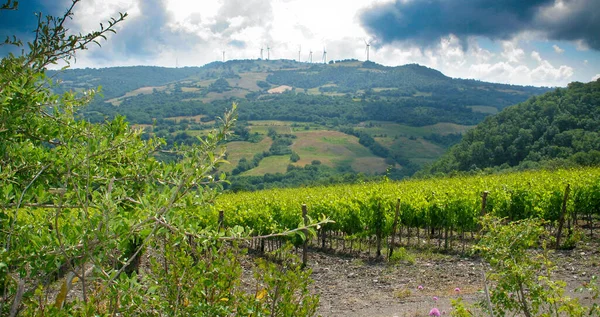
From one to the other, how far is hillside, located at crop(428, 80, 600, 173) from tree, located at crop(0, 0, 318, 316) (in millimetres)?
53837

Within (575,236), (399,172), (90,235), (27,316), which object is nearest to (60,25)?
(90,235)

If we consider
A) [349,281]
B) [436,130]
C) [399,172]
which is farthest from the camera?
[436,130]

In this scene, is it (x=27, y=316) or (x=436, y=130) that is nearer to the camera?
(x=27, y=316)

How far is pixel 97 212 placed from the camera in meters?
1.99

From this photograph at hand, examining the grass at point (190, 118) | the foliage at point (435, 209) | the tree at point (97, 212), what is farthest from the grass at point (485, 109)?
the tree at point (97, 212)

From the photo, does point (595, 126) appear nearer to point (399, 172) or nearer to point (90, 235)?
point (399, 172)

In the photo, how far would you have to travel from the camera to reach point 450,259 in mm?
12852

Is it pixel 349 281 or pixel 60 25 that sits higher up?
pixel 60 25

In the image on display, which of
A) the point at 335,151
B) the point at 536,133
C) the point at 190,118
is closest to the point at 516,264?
the point at 536,133

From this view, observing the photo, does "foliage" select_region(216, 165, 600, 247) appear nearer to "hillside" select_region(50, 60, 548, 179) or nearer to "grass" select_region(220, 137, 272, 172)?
"hillside" select_region(50, 60, 548, 179)

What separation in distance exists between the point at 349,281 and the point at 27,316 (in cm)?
1016

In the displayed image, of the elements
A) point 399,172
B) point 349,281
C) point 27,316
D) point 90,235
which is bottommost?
point 399,172

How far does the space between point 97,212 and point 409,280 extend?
10.2 meters

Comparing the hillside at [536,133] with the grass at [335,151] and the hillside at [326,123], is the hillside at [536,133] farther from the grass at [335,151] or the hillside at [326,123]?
the grass at [335,151]
